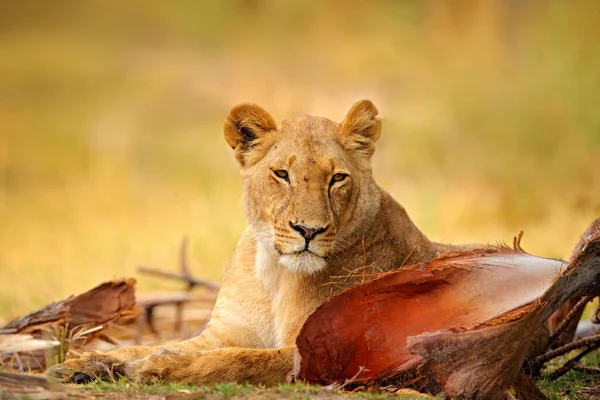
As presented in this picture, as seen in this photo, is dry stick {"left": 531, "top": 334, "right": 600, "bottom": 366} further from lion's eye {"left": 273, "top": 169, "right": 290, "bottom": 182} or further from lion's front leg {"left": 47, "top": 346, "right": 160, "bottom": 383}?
lion's front leg {"left": 47, "top": 346, "right": 160, "bottom": 383}

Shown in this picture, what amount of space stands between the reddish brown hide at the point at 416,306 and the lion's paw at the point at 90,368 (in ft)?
3.07

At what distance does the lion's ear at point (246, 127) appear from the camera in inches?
178

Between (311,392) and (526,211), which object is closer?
(311,392)

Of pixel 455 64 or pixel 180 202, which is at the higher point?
pixel 455 64

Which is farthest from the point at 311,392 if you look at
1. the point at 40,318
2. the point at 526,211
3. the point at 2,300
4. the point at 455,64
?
the point at 455,64

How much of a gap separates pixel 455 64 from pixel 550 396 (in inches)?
388

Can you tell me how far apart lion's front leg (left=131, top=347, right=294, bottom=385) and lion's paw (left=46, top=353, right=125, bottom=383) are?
72 mm

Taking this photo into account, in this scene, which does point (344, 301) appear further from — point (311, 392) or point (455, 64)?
point (455, 64)

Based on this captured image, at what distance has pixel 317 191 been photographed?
4.07 m

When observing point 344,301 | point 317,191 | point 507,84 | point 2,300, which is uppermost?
point 507,84

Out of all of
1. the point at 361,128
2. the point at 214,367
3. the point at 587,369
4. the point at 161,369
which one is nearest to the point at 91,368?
the point at 161,369

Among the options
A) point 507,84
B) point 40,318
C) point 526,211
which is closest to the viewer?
point 40,318

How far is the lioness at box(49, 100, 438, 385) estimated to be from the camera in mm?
3902

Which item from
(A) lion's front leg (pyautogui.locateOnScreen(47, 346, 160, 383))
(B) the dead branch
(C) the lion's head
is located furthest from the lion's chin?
(B) the dead branch
